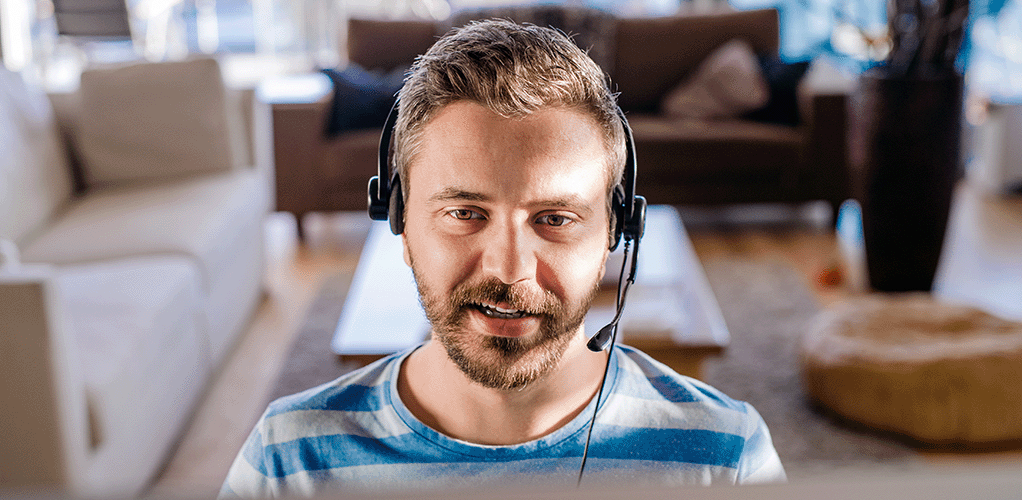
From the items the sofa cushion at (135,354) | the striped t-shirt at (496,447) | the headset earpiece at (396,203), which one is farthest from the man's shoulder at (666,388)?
the sofa cushion at (135,354)

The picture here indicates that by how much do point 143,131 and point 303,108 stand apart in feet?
2.39

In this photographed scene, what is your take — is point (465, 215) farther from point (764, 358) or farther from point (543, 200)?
point (764, 358)

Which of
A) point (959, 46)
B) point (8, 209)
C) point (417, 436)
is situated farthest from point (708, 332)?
point (8, 209)

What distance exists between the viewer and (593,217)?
0.61m

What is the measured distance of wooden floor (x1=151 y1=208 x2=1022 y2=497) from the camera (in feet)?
6.16

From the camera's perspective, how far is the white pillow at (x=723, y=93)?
3543 millimetres

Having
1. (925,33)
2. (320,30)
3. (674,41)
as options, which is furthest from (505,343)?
(320,30)

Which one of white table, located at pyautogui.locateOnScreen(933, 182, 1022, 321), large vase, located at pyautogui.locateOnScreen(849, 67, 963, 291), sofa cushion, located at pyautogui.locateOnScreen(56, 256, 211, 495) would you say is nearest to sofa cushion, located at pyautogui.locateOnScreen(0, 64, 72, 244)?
sofa cushion, located at pyautogui.locateOnScreen(56, 256, 211, 495)

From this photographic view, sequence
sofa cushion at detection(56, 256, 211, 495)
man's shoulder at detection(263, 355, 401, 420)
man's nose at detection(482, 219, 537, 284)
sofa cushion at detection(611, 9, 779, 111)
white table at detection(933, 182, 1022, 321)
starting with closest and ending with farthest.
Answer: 1. man's nose at detection(482, 219, 537, 284)
2. man's shoulder at detection(263, 355, 401, 420)
3. sofa cushion at detection(56, 256, 211, 495)
4. white table at detection(933, 182, 1022, 321)
5. sofa cushion at detection(611, 9, 779, 111)

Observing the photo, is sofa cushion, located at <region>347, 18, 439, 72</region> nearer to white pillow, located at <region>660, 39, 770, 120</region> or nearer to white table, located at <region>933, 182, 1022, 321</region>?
white pillow, located at <region>660, 39, 770, 120</region>

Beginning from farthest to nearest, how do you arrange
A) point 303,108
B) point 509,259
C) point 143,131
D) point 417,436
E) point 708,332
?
point 303,108
point 143,131
point 708,332
point 417,436
point 509,259

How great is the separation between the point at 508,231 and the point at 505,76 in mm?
97

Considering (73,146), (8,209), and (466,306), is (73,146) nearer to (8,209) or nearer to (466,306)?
(8,209)

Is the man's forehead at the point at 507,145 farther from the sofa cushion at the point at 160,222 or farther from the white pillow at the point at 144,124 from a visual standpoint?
the white pillow at the point at 144,124
